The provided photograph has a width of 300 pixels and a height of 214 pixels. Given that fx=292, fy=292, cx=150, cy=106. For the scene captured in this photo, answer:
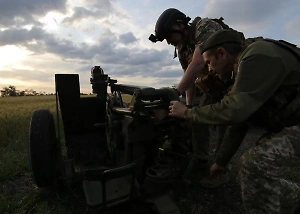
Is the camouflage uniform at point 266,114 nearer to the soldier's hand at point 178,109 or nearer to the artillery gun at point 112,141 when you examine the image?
the soldier's hand at point 178,109

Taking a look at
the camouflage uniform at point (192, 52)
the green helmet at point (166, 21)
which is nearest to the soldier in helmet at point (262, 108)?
the camouflage uniform at point (192, 52)

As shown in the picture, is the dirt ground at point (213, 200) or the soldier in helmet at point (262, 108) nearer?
the soldier in helmet at point (262, 108)

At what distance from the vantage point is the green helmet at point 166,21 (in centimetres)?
382

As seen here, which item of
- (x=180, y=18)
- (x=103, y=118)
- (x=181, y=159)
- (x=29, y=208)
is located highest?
(x=180, y=18)

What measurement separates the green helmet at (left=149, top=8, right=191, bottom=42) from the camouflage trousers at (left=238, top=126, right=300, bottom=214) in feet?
6.46

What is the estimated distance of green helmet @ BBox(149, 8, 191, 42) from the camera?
382cm

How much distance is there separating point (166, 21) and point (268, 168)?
7.45 ft

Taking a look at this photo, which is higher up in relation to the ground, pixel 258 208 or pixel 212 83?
pixel 212 83

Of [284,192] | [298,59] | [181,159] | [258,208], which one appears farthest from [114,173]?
[298,59]

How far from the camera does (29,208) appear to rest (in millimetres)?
3564

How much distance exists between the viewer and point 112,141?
3.72 meters

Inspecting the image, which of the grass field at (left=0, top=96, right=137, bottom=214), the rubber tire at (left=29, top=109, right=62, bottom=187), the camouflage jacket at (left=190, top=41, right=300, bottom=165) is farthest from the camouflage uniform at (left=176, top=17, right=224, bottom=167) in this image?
the rubber tire at (left=29, top=109, right=62, bottom=187)

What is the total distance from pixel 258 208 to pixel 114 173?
129 centimetres

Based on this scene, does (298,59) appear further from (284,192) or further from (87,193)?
(87,193)
